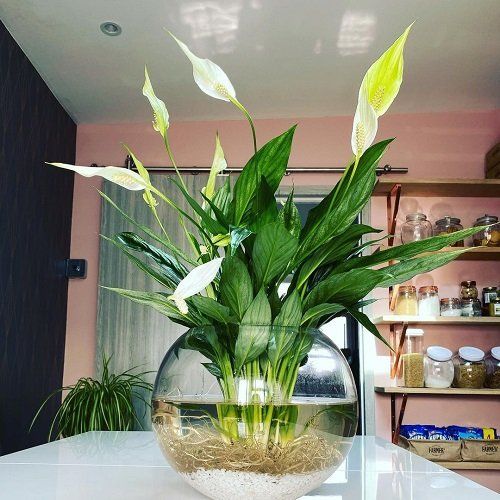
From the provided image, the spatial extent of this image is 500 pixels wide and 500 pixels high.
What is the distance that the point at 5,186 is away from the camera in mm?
2828

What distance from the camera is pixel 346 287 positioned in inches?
28.4

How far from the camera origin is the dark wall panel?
112 inches

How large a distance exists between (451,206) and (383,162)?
45 cm

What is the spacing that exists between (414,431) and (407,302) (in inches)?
24.7

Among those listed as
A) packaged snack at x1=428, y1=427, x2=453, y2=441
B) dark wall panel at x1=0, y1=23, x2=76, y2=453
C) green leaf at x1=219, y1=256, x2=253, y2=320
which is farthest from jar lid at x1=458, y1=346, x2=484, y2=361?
green leaf at x1=219, y1=256, x2=253, y2=320

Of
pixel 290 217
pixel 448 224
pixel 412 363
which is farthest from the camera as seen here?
pixel 448 224

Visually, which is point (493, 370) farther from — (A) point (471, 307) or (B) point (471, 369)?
(A) point (471, 307)

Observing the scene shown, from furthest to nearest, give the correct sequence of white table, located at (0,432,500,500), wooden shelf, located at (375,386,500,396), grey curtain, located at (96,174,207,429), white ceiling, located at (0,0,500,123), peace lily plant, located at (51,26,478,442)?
grey curtain, located at (96,174,207,429) → wooden shelf, located at (375,386,500,396) → white ceiling, located at (0,0,500,123) → white table, located at (0,432,500,500) → peace lily plant, located at (51,26,478,442)

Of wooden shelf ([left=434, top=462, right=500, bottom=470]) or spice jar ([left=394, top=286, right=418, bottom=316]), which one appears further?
spice jar ([left=394, top=286, right=418, bottom=316])

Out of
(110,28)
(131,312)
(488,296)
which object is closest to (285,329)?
(110,28)

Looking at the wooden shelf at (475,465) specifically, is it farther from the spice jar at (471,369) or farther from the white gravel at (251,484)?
the white gravel at (251,484)

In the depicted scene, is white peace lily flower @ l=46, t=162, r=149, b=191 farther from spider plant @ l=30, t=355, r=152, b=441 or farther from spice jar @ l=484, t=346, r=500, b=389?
spice jar @ l=484, t=346, r=500, b=389

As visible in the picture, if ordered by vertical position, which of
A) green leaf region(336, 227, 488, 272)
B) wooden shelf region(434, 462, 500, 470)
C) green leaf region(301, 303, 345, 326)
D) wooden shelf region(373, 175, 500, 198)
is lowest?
wooden shelf region(434, 462, 500, 470)

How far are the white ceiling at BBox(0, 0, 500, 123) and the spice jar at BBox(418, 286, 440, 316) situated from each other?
1.02 meters
